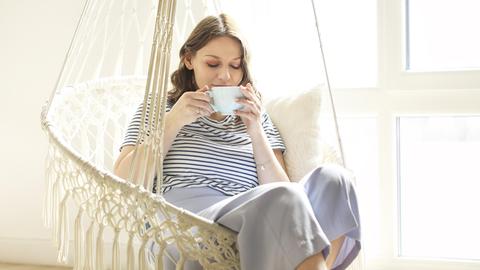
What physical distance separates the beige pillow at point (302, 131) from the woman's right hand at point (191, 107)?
295 mm

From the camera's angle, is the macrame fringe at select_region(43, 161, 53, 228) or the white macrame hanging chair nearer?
the white macrame hanging chair

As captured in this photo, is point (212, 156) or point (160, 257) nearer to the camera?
point (160, 257)

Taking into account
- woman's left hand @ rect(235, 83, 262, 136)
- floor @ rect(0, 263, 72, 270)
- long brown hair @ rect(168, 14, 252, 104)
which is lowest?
floor @ rect(0, 263, 72, 270)

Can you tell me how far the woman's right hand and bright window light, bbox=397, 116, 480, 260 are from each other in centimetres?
99

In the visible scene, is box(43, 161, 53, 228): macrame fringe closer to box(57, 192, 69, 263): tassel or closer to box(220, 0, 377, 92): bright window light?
box(57, 192, 69, 263): tassel

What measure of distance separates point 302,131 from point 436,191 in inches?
32.9

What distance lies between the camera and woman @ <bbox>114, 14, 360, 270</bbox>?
1469 millimetres

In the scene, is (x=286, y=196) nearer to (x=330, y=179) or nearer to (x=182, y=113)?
(x=330, y=179)

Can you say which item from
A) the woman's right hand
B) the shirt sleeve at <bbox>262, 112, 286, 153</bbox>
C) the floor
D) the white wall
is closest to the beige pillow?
the shirt sleeve at <bbox>262, 112, 286, 153</bbox>

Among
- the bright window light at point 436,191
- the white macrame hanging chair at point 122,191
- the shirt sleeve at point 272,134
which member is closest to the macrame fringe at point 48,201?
the white macrame hanging chair at point 122,191

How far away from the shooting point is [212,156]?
200 centimetres

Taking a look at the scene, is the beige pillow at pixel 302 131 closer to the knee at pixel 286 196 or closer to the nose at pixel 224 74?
the nose at pixel 224 74

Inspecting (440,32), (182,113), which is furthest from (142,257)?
(440,32)

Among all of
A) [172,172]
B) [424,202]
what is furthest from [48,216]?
[424,202]
